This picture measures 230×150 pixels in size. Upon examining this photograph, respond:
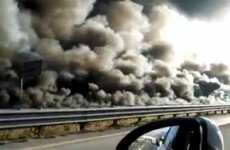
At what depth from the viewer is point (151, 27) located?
84.6 feet

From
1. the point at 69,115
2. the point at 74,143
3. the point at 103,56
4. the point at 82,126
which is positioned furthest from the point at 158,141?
the point at 103,56

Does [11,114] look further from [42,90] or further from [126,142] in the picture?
[126,142]

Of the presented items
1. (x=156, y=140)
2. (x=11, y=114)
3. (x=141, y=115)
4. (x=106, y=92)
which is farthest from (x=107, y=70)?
(x=156, y=140)

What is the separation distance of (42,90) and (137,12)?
8.24 m

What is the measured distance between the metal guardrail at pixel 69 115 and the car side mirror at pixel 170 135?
9.15m

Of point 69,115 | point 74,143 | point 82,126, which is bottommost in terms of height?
point 74,143

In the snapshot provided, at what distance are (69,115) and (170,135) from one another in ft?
38.8

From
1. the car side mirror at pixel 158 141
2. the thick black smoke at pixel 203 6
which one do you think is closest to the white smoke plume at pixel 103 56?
the thick black smoke at pixel 203 6

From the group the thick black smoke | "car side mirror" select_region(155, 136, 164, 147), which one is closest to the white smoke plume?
the thick black smoke

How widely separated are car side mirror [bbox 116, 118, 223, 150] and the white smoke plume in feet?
47.1

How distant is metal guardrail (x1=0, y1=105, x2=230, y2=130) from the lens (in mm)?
12039

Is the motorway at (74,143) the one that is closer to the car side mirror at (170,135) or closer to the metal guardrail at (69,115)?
the metal guardrail at (69,115)

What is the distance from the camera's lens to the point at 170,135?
283 centimetres

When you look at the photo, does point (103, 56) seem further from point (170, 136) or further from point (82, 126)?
point (170, 136)
